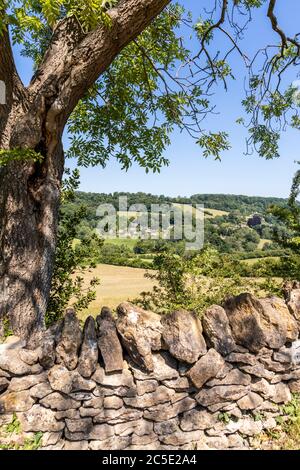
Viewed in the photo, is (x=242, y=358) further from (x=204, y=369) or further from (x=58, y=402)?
(x=58, y=402)

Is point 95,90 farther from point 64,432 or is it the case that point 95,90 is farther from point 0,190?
point 64,432

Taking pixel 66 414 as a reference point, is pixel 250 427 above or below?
below

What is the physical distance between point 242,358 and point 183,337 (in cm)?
73

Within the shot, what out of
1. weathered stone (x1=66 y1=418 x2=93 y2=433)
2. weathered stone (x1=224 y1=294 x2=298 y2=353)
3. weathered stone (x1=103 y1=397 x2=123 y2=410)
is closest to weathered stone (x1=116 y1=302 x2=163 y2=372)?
weathered stone (x1=103 y1=397 x2=123 y2=410)

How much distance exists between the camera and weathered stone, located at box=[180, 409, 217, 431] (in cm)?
307

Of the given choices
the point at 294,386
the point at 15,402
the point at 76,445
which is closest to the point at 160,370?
the point at 76,445

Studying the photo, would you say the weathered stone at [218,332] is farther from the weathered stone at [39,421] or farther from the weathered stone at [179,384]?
the weathered stone at [39,421]

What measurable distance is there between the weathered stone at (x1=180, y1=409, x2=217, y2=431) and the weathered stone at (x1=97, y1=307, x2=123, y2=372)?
91cm

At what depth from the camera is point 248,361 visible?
316 cm

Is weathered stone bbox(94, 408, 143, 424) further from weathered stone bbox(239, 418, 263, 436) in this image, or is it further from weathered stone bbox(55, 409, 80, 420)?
weathered stone bbox(239, 418, 263, 436)

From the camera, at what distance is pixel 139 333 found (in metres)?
2.97

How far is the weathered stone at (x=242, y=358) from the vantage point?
3143 millimetres

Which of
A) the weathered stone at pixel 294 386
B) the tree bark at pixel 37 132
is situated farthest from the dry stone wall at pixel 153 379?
the tree bark at pixel 37 132
